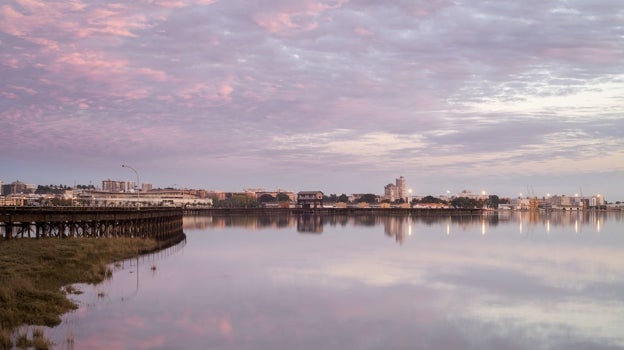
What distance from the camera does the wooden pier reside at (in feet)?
170

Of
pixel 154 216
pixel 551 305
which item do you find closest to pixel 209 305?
pixel 551 305

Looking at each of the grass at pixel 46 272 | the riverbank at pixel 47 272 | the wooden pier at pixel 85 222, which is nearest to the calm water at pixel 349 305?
the grass at pixel 46 272

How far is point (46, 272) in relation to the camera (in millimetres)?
34219

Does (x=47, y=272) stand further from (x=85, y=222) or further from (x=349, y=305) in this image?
(x=85, y=222)

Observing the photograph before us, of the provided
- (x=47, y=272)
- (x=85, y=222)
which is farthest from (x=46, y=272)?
(x=85, y=222)

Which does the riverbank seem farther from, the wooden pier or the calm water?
the wooden pier

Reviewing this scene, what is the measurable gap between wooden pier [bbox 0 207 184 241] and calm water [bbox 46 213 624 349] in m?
7.70

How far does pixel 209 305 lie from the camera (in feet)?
105

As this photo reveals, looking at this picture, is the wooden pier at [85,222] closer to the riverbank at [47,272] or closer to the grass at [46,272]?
A: the grass at [46,272]

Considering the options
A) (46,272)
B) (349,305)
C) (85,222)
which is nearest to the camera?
(349,305)

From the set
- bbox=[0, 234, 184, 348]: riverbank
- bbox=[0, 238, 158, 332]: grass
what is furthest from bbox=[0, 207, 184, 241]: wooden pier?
bbox=[0, 234, 184, 348]: riverbank

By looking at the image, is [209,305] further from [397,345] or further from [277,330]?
[397,345]

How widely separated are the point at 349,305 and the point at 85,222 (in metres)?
36.0

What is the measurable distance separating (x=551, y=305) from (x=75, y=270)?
93.2ft
